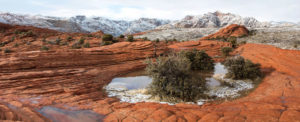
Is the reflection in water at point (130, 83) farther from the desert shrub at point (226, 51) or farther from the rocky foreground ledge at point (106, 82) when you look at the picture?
the desert shrub at point (226, 51)

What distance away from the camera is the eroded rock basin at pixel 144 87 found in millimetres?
7359

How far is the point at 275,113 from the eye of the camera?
15.6 ft

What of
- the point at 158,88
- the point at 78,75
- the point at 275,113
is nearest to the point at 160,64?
the point at 158,88

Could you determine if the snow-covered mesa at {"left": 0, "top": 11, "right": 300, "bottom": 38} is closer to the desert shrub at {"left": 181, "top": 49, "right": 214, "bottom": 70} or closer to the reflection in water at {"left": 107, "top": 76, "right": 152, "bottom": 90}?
the desert shrub at {"left": 181, "top": 49, "right": 214, "bottom": 70}

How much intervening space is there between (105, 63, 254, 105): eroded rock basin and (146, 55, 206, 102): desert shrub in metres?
0.38

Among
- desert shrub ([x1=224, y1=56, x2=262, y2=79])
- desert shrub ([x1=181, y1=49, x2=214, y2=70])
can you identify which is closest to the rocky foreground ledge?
desert shrub ([x1=224, y1=56, x2=262, y2=79])

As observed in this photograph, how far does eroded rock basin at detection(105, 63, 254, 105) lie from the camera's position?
7359 mm

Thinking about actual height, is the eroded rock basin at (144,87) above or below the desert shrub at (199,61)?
below

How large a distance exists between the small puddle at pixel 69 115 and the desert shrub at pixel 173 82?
300cm

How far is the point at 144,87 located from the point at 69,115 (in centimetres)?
444

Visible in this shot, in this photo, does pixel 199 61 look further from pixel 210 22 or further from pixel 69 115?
pixel 210 22

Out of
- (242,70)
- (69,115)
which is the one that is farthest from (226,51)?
(69,115)

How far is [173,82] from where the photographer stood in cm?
738

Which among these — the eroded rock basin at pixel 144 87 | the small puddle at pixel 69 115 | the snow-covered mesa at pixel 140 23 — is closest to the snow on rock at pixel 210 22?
the snow-covered mesa at pixel 140 23
